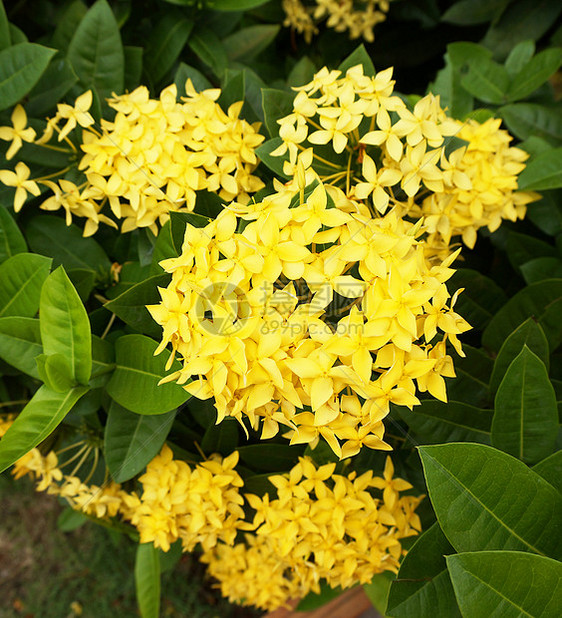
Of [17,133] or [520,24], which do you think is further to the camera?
[520,24]

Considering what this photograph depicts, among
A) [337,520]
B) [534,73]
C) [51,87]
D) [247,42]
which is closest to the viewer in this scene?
[337,520]

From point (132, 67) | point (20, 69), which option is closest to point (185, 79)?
point (132, 67)

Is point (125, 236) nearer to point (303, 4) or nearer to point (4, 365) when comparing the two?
point (4, 365)

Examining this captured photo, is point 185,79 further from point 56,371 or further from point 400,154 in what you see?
point 56,371

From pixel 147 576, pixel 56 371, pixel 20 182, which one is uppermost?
pixel 20 182


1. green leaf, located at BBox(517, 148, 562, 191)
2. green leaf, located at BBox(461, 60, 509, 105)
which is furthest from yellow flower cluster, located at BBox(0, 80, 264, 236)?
green leaf, located at BBox(461, 60, 509, 105)

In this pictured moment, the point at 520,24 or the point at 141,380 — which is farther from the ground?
the point at 520,24
